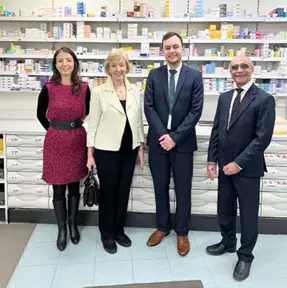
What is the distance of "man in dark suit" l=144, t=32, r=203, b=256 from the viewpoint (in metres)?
2.53

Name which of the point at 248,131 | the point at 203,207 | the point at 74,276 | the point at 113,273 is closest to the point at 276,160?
the point at 203,207

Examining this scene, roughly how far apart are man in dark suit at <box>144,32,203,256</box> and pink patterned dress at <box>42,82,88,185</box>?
0.54m

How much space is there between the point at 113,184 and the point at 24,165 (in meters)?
1.00

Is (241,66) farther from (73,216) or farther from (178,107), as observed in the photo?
(73,216)

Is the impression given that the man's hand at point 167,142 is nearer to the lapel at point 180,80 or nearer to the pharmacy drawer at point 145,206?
the lapel at point 180,80

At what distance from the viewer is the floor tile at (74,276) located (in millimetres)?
2309

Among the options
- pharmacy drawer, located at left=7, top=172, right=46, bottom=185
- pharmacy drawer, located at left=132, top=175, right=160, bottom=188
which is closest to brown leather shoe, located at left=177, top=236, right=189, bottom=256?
pharmacy drawer, located at left=132, top=175, right=160, bottom=188

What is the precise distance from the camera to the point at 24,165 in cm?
314

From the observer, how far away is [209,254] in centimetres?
272

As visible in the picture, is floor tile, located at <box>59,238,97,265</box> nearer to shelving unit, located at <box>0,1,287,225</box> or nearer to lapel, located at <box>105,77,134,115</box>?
shelving unit, located at <box>0,1,287,225</box>

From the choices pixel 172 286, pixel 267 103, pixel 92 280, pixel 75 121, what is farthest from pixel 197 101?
pixel 92 280

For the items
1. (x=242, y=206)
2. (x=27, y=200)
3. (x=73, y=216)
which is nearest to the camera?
(x=242, y=206)

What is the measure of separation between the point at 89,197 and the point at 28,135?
0.90 m

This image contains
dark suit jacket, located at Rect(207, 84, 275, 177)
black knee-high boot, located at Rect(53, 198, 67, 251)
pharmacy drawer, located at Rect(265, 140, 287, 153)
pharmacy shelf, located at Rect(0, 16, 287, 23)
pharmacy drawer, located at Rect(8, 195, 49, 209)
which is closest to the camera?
dark suit jacket, located at Rect(207, 84, 275, 177)
